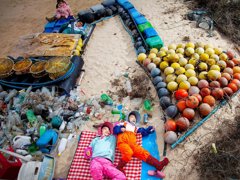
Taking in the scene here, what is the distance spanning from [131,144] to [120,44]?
4.27 metres

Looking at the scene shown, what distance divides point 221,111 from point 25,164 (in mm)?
4483

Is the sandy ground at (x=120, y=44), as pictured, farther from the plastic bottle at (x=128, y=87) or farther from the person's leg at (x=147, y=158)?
the plastic bottle at (x=128, y=87)

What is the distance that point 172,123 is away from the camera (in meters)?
5.41

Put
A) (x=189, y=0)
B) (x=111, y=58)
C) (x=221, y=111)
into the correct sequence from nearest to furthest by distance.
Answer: (x=221, y=111)
(x=111, y=58)
(x=189, y=0)

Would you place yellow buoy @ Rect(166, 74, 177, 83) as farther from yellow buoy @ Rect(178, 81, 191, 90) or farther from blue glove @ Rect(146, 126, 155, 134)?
blue glove @ Rect(146, 126, 155, 134)

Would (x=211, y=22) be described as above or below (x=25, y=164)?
above

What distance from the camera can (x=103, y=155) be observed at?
4949 millimetres

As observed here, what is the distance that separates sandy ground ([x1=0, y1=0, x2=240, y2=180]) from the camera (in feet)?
17.2

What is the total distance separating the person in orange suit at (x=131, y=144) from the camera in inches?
195

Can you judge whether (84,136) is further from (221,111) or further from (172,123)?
(221,111)

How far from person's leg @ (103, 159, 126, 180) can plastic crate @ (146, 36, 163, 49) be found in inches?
161

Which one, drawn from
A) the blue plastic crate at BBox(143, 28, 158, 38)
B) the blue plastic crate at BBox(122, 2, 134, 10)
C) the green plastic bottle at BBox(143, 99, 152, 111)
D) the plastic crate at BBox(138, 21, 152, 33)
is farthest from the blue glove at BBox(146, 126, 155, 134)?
the blue plastic crate at BBox(122, 2, 134, 10)

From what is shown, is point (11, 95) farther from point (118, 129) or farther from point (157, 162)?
point (157, 162)

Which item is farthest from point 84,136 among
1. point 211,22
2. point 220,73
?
point 211,22
